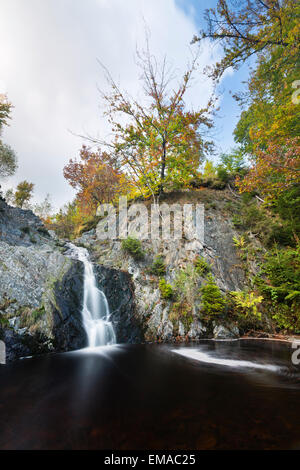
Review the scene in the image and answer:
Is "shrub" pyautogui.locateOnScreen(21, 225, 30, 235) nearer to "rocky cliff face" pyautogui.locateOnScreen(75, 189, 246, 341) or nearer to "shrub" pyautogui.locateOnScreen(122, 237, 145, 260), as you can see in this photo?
"rocky cliff face" pyautogui.locateOnScreen(75, 189, 246, 341)

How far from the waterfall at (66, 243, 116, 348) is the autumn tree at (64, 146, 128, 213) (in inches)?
438

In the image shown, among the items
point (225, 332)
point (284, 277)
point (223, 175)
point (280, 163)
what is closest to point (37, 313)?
point (225, 332)

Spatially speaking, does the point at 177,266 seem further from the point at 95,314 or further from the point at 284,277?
the point at 284,277

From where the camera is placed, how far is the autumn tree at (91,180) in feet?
56.8

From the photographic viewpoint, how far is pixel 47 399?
265cm

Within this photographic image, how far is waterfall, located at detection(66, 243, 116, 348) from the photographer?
5848mm

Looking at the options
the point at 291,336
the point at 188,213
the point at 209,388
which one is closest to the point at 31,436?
the point at 209,388

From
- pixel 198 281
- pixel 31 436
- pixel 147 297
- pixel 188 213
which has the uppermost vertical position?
pixel 188 213

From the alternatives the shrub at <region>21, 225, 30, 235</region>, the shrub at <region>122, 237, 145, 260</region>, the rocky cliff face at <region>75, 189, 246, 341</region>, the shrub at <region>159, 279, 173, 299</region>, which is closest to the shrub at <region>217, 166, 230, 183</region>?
the rocky cliff face at <region>75, 189, 246, 341</region>

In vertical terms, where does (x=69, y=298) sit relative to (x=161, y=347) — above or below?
above

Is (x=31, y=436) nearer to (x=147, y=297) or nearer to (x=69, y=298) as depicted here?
(x=69, y=298)

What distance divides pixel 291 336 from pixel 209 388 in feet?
15.7

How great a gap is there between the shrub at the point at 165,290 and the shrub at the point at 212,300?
1173 millimetres

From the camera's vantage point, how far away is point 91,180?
1778 cm
